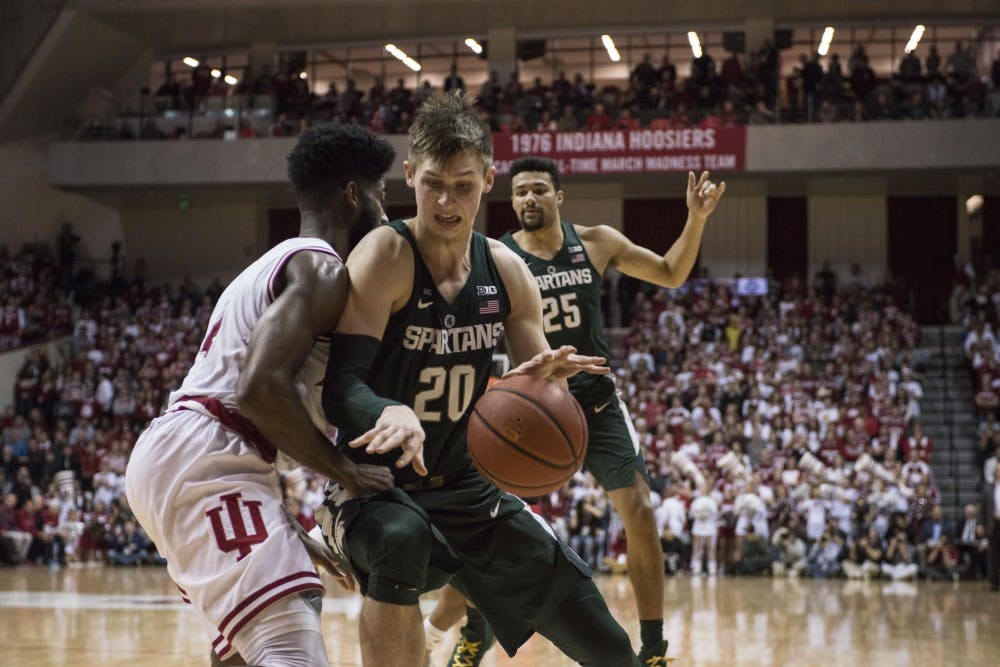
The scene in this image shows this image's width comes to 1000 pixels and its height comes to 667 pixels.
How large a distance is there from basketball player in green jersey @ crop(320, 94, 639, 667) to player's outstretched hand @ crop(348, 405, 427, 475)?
29cm

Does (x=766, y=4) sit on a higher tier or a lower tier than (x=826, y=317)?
higher

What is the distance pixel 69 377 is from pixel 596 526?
A: 1097cm

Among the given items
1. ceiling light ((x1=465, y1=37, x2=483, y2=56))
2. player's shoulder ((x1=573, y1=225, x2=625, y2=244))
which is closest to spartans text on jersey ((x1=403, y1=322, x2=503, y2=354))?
player's shoulder ((x1=573, y1=225, x2=625, y2=244))

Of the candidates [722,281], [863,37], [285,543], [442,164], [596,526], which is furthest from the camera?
[863,37]

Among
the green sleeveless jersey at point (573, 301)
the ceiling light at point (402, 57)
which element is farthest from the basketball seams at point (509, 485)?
the ceiling light at point (402, 57)

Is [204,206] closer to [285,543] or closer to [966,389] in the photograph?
[966,389]

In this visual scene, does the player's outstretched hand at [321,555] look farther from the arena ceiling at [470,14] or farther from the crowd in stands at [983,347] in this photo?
the arena ceiling at [470,14]

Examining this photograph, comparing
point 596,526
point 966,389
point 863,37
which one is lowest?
point 596,526

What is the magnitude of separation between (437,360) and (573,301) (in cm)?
244

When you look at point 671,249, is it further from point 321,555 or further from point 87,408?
point 87,408

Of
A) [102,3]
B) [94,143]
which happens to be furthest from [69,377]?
[102,3]

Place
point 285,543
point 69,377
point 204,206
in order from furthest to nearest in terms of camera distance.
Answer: point 204,206 → point 69,377 → point 285,543

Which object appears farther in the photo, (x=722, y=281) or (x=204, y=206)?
(x=204, y=206)

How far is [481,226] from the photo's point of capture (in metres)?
26.8
